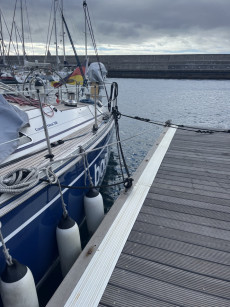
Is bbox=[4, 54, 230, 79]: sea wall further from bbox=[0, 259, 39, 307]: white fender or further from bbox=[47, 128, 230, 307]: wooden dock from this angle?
bbox=[0, 259, 39, 307]: white fender

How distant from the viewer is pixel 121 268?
8.16ft

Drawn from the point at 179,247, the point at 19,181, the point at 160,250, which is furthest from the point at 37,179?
the point at 179,247

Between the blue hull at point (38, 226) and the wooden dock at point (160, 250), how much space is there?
58 cm

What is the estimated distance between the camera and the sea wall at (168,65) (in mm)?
51594

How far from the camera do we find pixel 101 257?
261 cm

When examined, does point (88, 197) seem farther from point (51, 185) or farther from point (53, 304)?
point (53, 304)

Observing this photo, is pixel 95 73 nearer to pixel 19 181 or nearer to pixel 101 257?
pixel 19 181

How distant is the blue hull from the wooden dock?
0.58 meters

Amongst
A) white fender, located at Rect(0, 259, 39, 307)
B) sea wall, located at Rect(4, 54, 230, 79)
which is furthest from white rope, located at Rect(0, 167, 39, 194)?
sea wall, located at Rect(4, 54, 230, 79)

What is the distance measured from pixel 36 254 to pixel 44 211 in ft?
1.70

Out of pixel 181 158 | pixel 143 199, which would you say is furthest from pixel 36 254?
pixel 181 158

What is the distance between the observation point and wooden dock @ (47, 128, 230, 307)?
2.21 metres

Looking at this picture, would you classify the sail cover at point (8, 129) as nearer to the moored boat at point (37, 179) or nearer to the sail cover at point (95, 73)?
the moored boat at point (37, 179)

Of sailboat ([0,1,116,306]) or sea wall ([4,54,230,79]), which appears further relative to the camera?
sea wall ([4,54,230,79])
